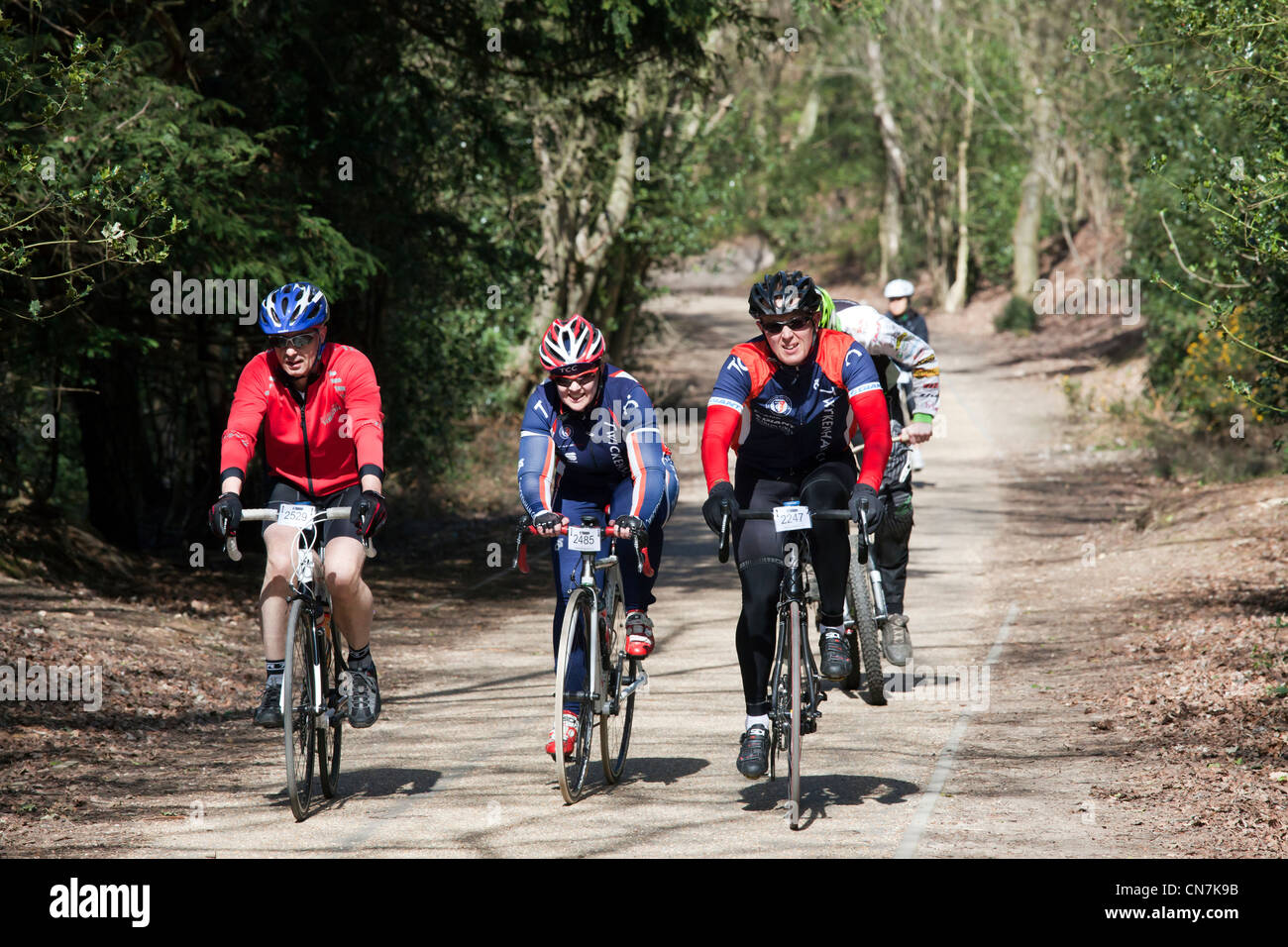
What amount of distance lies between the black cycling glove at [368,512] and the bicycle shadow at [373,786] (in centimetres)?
135

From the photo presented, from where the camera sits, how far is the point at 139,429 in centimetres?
1523

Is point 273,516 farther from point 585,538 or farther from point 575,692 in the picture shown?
point 575,692

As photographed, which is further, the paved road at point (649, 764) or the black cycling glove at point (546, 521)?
the black cycling glove at point (546, 521)

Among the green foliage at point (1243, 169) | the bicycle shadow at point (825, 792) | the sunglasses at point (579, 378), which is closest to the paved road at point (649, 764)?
the bicycle shadow at point (825, 792)

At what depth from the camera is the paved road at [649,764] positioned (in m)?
6.31

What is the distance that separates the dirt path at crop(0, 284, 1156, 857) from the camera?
630cm

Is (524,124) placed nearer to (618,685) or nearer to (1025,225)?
(618,685)

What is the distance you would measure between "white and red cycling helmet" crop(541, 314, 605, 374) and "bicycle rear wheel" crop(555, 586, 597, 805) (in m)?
1.02

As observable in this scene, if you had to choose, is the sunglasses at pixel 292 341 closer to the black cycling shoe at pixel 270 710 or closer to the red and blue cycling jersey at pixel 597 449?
the red and blue cycling jersey at pixel 597 449

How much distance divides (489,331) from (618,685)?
1585 centimetres

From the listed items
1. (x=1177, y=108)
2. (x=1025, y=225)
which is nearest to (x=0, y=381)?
(x=1177, y=108)

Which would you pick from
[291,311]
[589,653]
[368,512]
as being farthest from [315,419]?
[589,653]

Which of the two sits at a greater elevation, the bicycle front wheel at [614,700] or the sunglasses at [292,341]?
the sunglasses at [292,341]

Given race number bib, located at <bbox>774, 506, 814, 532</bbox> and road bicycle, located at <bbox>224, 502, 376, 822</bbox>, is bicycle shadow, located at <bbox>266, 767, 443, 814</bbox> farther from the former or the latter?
race number bib, located at <bbox>774, 506, 814, 532</bbox>
